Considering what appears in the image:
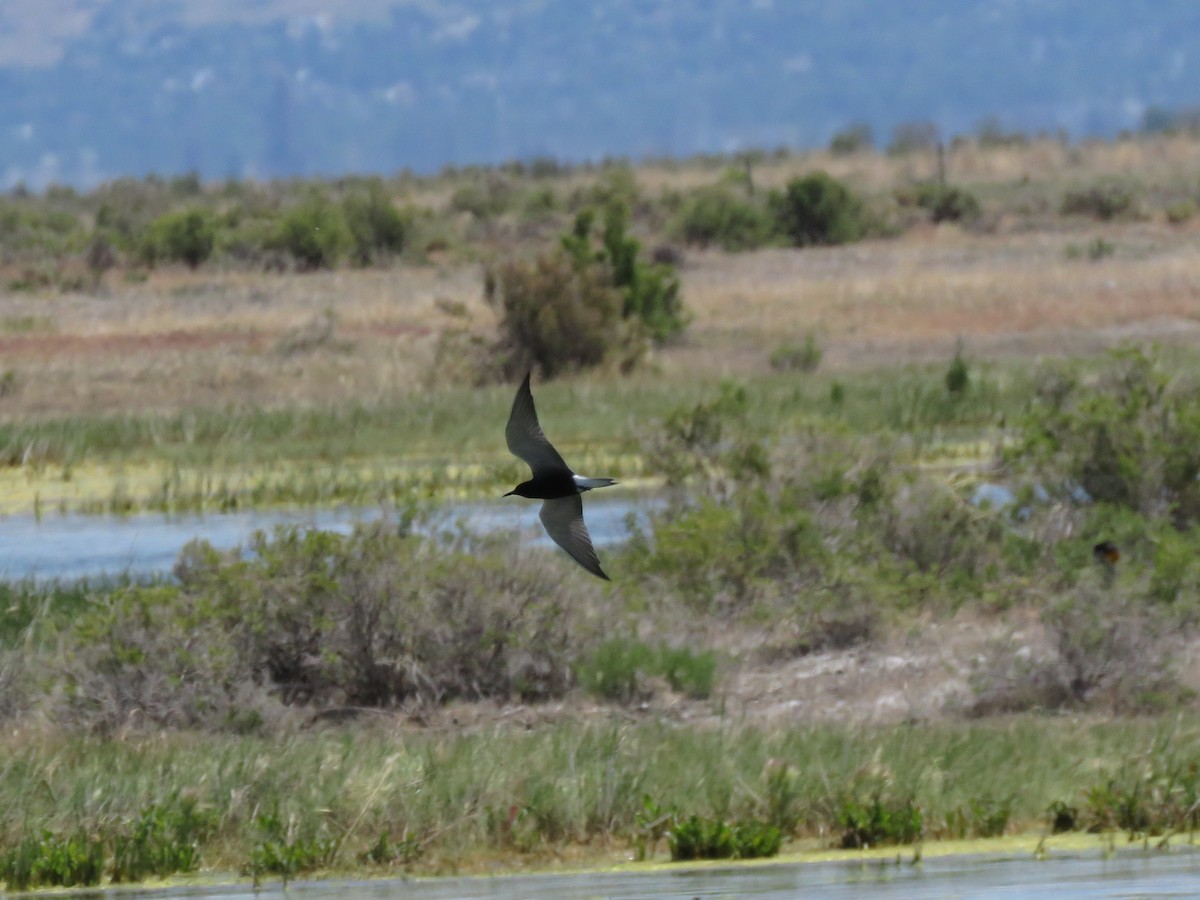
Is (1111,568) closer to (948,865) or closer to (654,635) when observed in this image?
(654,635)

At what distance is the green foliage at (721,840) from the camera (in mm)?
9914

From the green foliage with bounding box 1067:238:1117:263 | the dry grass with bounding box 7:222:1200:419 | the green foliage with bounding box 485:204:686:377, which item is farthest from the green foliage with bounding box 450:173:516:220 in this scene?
the green foliage with bounding box 485:204:686:377

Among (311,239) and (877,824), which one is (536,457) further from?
(311,239)

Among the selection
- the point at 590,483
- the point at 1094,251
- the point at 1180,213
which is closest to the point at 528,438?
the point at 590,483

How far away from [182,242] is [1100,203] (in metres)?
23.3

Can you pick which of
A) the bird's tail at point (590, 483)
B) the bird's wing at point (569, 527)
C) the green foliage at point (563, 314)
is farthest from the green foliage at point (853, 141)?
the bird's tail at point (590, 483)

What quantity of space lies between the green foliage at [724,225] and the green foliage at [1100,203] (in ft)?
32.2

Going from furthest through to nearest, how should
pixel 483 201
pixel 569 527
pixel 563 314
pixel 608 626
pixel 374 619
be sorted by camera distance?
pixel 483 201 < pixel 563 314 < pixel 608 626 < pixel 374 619 < pixel 569 527

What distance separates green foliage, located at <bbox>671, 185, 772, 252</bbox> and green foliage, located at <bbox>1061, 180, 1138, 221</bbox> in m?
9.81

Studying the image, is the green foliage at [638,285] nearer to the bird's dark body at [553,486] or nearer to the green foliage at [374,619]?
the green foliage at [374,619]

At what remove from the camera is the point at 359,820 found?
9984 millimetres

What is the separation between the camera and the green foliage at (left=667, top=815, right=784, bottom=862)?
991cm

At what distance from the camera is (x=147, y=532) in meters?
20.7

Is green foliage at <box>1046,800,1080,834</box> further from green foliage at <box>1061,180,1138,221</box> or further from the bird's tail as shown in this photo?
green foliage at <box>1061,180,1138,221</box>
